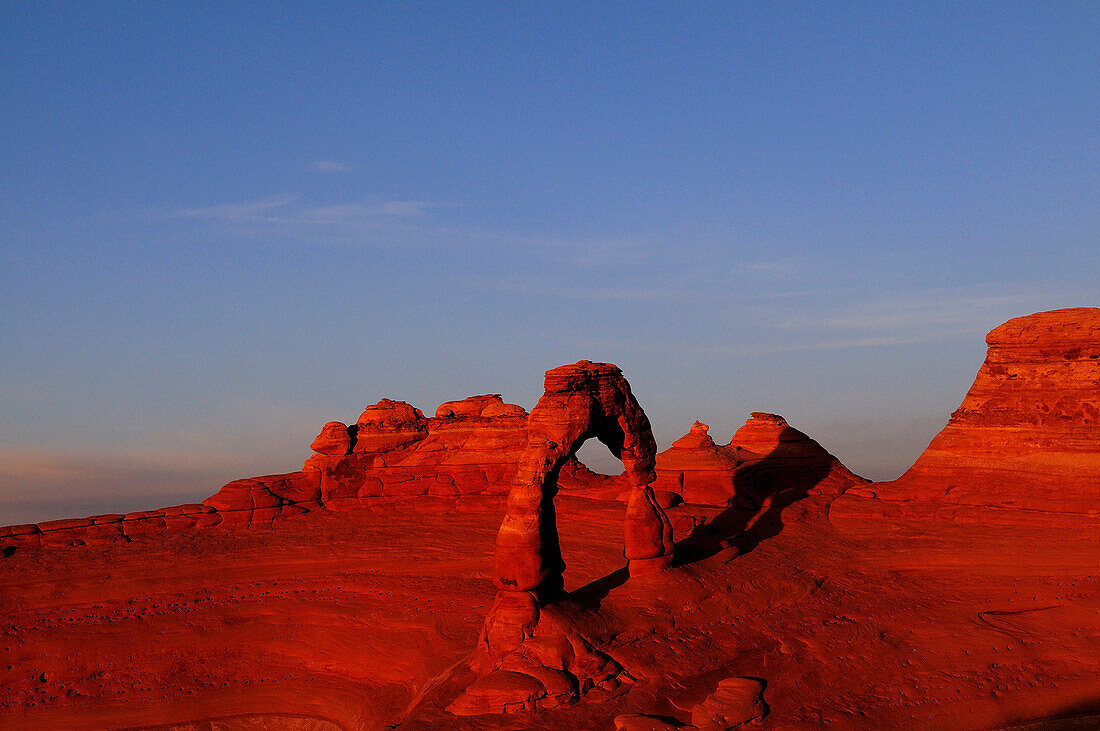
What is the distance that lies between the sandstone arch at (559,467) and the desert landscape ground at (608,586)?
55 mm

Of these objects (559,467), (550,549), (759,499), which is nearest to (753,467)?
(759,499)

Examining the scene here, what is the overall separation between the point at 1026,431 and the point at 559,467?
46.6 feet

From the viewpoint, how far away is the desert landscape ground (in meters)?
14.7

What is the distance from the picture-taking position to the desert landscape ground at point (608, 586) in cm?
1472

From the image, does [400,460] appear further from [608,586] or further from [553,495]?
[553,495]

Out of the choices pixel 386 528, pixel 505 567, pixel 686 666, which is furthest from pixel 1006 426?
pixel 386 528

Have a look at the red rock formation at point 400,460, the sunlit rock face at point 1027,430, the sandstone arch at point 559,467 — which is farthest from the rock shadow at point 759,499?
the red rock formation at point 400,460

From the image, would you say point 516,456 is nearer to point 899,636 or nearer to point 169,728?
point 169,728

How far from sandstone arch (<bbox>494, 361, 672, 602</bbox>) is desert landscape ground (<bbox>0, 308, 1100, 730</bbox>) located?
0.06m

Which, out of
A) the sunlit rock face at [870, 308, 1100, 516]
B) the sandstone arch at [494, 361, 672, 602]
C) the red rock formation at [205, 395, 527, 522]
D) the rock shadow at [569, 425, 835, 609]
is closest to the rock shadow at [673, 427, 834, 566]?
the rock shadow at [569, 425, 835, 609]

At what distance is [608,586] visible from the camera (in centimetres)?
1817

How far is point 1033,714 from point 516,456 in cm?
1912

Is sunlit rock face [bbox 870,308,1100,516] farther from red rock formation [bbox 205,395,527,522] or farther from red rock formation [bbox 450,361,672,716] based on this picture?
red rock formation [bbox 205,395,527,522]

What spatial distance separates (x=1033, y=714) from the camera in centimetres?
1411
